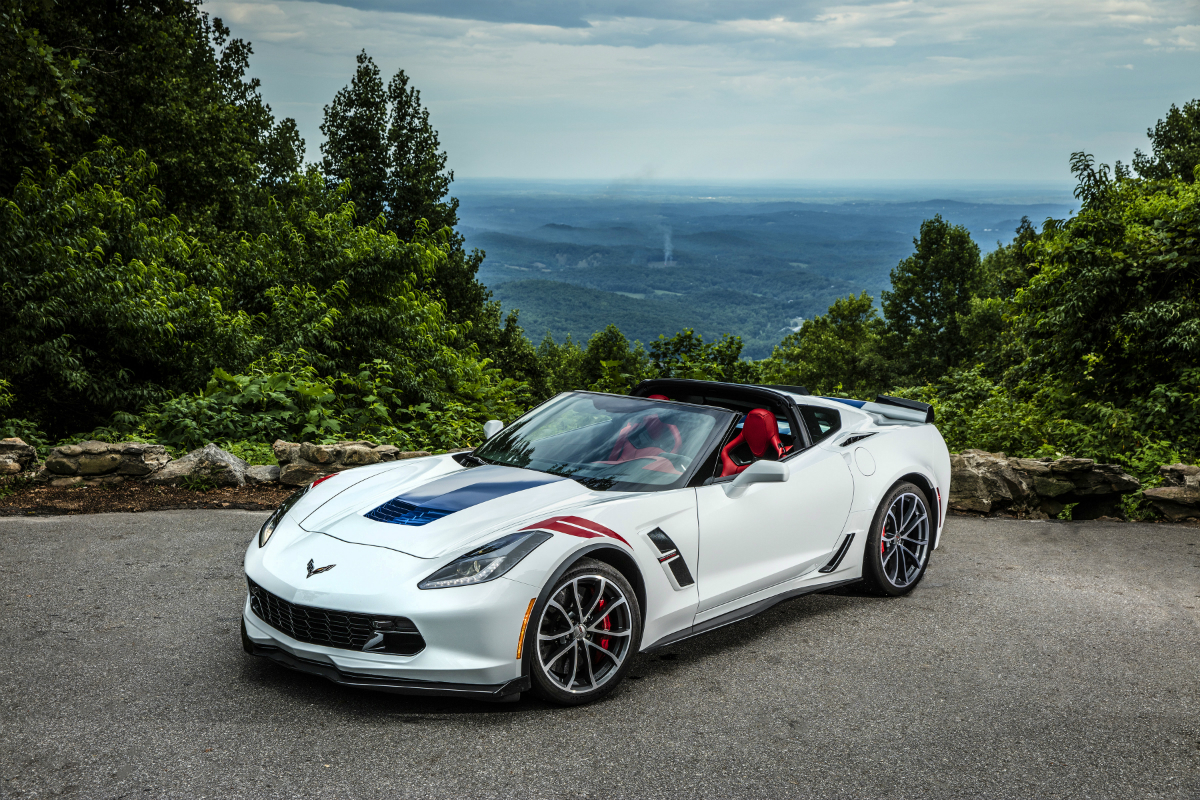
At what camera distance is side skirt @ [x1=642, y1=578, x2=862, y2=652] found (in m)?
3.93

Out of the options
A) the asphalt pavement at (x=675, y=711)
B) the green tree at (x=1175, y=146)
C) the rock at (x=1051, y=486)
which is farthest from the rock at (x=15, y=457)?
the green tree at (x=1175, y=146)

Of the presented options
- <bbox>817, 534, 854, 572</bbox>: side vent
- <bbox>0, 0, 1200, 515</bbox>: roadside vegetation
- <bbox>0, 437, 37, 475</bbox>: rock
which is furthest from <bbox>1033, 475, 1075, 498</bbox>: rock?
<bbox>0, 437, 37, 475</bbox>: rock

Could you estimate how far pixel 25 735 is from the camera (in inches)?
124

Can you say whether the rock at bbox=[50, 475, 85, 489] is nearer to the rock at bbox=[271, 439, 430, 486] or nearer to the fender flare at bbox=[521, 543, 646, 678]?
the rock at bbox=[271, 439, 430, 486]

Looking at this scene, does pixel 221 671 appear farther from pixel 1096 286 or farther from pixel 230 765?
pixel 1096 286

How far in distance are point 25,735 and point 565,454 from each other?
2.63 m

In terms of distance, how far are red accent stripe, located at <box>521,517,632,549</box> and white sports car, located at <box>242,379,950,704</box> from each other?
0.01 meters

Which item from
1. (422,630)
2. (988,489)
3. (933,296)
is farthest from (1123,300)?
(933,296)

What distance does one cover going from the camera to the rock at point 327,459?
7.97 metres

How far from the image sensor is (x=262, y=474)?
314 inches

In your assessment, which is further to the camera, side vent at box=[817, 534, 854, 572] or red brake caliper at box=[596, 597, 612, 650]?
side vent at box=[817, 534, 854, 572]

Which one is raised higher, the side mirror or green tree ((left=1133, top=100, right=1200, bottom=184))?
green tree ((left=1133, top=100, right=1200, bottom=184))

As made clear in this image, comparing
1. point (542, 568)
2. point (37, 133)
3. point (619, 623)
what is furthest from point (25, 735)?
point (37, 133)

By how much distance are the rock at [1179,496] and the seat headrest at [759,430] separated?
5.23 metres
